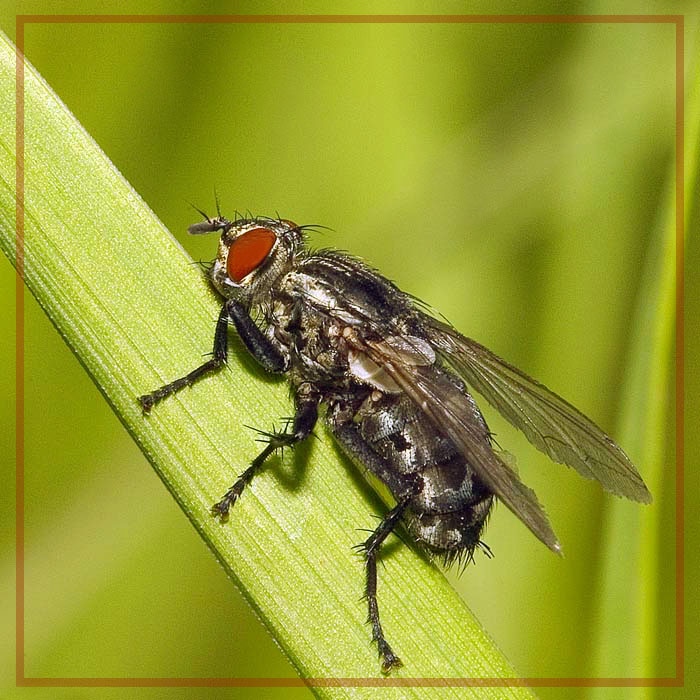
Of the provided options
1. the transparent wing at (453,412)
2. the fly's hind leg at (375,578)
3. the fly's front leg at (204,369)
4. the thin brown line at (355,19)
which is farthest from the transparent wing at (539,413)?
the thin brown line at (355,19)

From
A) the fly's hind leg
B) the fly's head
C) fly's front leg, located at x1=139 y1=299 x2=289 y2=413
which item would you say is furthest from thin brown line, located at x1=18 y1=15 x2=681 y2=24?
the fly's hind leg

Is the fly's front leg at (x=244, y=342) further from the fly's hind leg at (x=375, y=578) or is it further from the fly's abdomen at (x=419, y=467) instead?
the fly's hind leg at (x=375, y=578)

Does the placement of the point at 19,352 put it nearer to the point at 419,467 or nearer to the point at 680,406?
the point at 419,467

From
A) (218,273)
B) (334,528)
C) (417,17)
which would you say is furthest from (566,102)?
(334,528)

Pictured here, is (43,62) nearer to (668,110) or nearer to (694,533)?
(668,110)

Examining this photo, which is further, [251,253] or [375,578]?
[251,253]

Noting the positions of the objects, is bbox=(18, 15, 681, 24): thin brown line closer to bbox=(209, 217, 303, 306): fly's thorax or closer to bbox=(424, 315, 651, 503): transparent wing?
bbox=(209, 217, 303, 306): fly's thorax

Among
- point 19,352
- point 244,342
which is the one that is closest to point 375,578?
point 244,342
